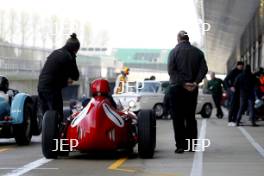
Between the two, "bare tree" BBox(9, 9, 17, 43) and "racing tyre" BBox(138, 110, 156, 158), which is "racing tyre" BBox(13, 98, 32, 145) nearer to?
"racing tyre" BBox(138, 110, 156, 158)

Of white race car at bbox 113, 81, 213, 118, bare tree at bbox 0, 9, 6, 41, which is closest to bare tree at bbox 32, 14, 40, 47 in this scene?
bare tree at bbox 0, 9, 6, 41

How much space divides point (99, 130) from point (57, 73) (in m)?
2.29

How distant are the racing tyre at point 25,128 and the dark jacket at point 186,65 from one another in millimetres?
3193

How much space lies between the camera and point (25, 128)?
14.3m

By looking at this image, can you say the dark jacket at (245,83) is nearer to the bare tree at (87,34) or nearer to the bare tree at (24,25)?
the bare tree at (87,34)

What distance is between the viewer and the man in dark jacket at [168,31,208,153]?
12.4 m

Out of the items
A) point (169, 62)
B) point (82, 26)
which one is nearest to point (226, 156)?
point (169, 62)

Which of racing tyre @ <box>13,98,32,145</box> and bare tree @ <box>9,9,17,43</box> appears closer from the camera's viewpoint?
racing tyre @ <box>13,98,32,145</box>

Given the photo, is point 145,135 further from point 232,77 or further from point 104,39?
point 104,39

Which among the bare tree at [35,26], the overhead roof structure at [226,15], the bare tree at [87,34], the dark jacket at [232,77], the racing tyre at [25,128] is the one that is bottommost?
the racing tyre at [25,128]

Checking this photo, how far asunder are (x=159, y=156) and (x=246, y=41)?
50418mm

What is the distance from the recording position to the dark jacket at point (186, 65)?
40.7ft

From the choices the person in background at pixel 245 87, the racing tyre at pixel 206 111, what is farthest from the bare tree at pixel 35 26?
the person in background at pixel 245 87

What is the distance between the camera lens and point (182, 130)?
40.9 feet
